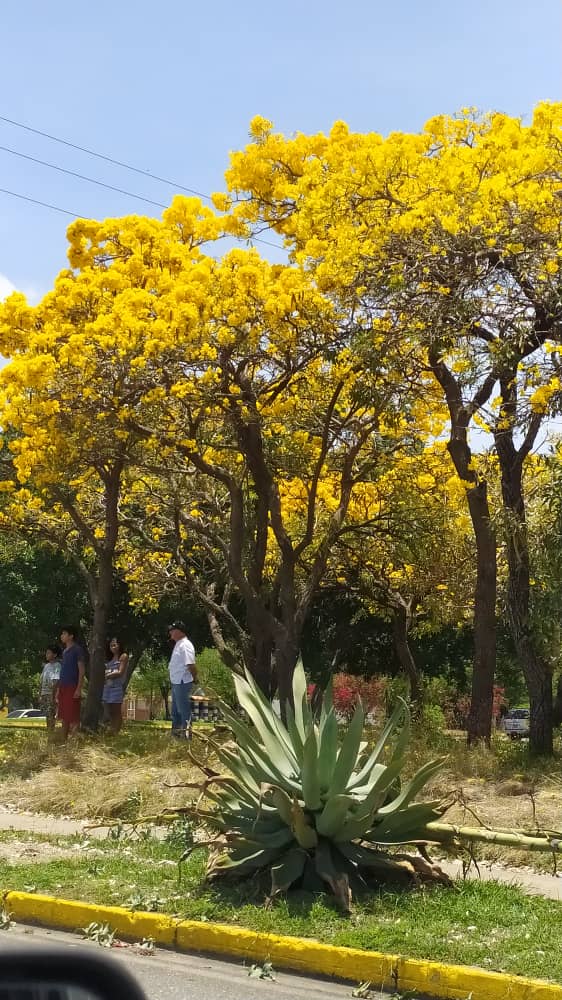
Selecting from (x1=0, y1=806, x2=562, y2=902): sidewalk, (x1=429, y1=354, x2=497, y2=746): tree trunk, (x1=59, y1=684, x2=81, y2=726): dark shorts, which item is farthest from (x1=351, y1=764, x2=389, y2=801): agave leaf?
(x1=59, y1=684, x2=81, y2=726): dark shorts

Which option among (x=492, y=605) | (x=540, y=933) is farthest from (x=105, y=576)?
(x=540, y=933)

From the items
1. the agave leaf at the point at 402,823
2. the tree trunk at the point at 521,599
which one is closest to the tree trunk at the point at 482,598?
the tree trunk at the point at 521,599

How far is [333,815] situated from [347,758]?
0.37m

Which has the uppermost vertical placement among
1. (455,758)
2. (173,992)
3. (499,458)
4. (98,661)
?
(499,458)

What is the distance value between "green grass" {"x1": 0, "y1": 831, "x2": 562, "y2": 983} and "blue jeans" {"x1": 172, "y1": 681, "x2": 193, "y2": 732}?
6697mm

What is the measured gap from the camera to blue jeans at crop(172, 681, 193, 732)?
1502 centimetres

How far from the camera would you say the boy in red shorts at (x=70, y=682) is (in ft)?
50.5

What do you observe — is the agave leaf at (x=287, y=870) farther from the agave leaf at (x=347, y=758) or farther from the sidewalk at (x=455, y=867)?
the sidewalk at (x=455, y=867)

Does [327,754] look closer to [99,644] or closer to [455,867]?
[455,867]

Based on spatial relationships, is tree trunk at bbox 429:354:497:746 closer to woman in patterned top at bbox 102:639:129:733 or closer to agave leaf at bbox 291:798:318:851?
woman in patterned top at bbox 102:639:129:733

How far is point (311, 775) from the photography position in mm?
7230

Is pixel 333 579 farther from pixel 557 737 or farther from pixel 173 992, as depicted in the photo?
pixel 173 992

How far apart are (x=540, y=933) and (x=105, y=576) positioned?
1203cm

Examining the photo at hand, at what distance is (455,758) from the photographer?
1241 cm
